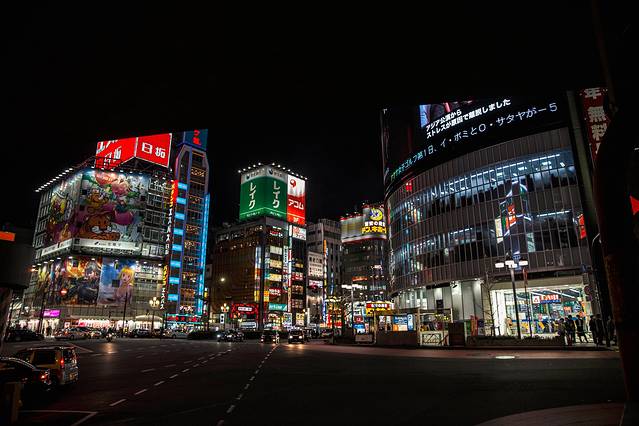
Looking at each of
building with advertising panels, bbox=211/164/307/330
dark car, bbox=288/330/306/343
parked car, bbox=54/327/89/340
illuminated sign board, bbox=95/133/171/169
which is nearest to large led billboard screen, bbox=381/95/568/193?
dark car, bbox=288/330/306/343

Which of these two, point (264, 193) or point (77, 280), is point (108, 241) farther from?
point (264, 193)

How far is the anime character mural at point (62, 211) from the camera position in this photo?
11342 cm

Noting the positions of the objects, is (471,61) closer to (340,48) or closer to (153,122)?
(340,48)

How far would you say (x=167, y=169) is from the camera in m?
132

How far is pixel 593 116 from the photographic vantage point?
44.9 metres

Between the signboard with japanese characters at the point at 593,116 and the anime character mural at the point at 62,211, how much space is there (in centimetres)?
11078

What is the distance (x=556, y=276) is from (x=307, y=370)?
37261 millimetres

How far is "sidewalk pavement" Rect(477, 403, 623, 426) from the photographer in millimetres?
7234

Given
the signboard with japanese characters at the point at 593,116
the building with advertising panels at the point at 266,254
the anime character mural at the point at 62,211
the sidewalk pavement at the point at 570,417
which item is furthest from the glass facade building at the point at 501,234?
the anime character mural at the point at 62,211

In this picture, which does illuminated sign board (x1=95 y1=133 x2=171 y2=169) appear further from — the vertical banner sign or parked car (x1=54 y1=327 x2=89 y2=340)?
parked car (x1=54 y1=327 x2=89 y2=340)

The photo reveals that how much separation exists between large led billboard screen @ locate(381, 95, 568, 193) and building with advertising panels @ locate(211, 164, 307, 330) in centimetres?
7646

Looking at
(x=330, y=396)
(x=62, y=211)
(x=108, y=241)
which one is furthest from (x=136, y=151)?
(x=330, y=396)

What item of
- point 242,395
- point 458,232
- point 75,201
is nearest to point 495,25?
point 242,395

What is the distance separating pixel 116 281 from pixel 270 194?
191 ft
